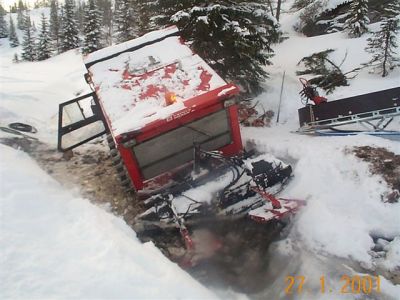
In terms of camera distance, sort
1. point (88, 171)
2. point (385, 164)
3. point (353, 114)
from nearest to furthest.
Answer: point (385, 164)
point (353, 114)
point (88, 171)

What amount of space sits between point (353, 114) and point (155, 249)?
197 inches

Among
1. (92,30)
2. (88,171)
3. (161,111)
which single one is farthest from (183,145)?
(92,30)

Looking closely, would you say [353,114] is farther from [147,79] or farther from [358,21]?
[358,21]

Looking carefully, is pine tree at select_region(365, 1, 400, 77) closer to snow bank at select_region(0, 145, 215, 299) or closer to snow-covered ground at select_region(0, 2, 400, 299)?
snow-covered ground at select_region(0, 2, 400, 299)

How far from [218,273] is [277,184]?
5.85ft

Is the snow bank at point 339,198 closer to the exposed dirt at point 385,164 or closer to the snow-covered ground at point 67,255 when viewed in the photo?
the exposed dirt at point 385,164

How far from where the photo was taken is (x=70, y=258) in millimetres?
3387

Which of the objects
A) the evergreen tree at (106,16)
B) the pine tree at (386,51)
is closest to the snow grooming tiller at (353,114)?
the pine tree at (386,51)

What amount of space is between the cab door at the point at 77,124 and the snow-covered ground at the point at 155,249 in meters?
0.90

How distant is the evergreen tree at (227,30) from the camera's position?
9.34 meters

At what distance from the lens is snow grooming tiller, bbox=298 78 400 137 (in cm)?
697

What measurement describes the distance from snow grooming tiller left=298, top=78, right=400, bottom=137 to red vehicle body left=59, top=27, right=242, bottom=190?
2177 mm
